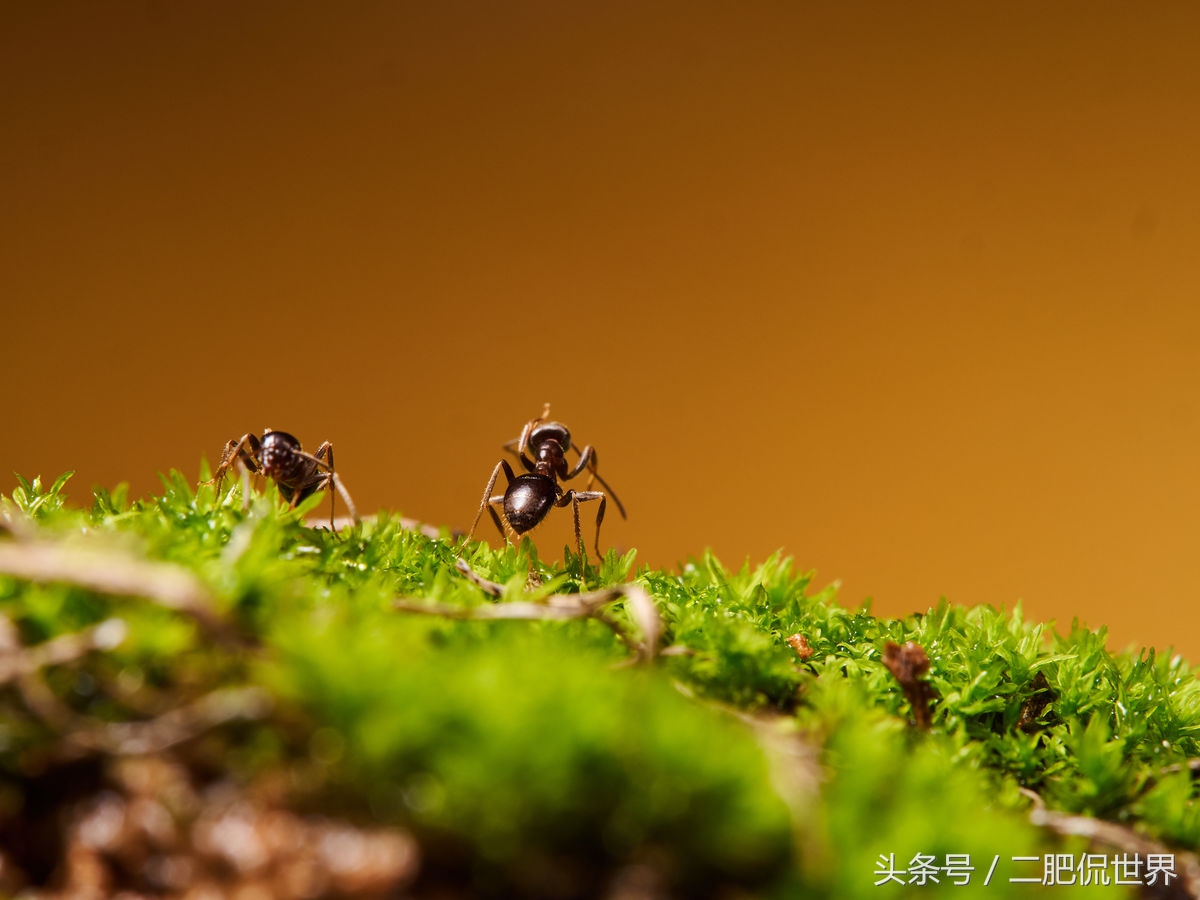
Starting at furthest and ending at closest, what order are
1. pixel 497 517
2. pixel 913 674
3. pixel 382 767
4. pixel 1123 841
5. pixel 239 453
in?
pixel 497 517 < pixel 239 453 < pixel 913 674 < pixel 1123 841 < pixel 382 767

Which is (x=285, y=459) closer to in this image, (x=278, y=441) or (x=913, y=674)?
(x=278, y=441)

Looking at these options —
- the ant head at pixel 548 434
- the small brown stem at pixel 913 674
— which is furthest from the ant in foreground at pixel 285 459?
the small brown stem at pixel 913 674

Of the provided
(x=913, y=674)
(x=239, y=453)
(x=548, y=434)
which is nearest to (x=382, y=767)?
(x=913, y=674)

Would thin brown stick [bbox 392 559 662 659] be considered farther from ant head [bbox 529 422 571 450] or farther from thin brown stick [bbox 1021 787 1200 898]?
ant head [bbox 529 422 571 450]

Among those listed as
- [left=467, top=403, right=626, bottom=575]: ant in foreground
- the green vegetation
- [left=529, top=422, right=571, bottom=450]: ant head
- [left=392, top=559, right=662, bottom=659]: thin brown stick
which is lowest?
the green vegetation

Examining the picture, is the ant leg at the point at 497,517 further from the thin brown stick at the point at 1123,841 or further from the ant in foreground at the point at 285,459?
the thin brown stick at the point at 1123,841

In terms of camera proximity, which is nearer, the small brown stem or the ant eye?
the small brown stem

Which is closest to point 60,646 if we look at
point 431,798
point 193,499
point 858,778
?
point 431,798

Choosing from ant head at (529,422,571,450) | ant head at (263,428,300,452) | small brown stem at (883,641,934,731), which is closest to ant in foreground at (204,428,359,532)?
ant head at (263,428,300,452)
